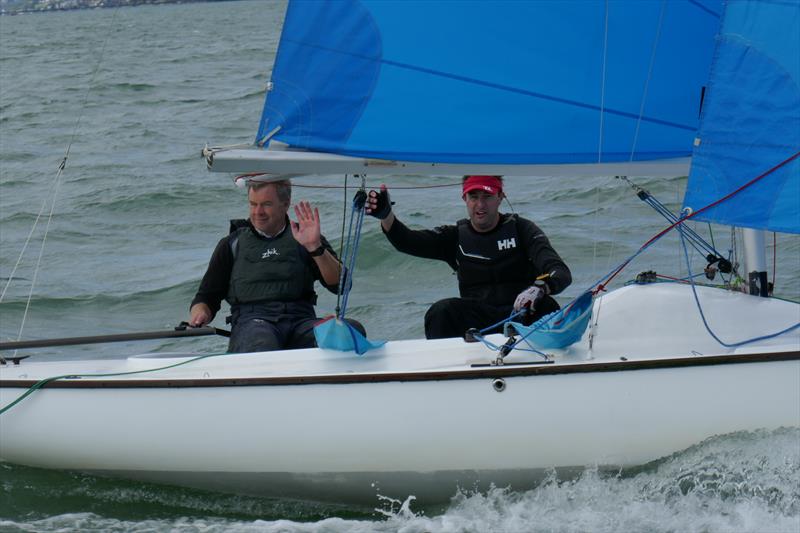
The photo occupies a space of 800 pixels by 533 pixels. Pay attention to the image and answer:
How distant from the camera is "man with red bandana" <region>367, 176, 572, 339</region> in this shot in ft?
13.4

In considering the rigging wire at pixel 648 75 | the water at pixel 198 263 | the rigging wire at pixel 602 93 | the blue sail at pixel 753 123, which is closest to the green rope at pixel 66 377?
the water at pixel 198 263

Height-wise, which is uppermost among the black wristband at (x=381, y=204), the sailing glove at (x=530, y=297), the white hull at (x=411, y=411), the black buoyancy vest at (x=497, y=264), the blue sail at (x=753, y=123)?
the blue sail at (x=753, y=123)

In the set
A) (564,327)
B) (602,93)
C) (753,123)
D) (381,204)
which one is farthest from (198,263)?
(753,123)

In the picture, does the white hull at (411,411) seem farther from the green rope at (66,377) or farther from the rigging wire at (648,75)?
the rigging wire at (648,75)

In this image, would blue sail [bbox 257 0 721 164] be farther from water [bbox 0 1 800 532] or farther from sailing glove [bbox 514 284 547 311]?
water [bbox 0 1 800 532]

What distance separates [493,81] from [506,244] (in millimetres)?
663

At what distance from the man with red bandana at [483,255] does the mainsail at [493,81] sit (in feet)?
1.29

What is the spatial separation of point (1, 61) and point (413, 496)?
647 inches

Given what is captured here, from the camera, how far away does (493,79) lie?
12.3ft

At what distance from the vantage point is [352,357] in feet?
12.3

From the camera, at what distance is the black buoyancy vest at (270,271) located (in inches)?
162

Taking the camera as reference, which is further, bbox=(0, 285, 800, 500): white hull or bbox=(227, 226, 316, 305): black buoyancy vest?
bbox=(227, 226, 316, 305): black buoyancy vest

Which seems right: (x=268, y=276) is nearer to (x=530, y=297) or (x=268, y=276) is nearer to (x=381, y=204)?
(x=381, y=204)

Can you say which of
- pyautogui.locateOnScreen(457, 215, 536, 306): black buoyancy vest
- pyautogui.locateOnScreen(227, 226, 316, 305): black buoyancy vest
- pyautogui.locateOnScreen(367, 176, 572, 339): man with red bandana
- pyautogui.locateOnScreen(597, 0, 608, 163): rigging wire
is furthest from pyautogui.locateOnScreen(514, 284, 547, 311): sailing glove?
pyautogui.locateOnScreen(227, 226, 316, 305): black buoyancy vest
